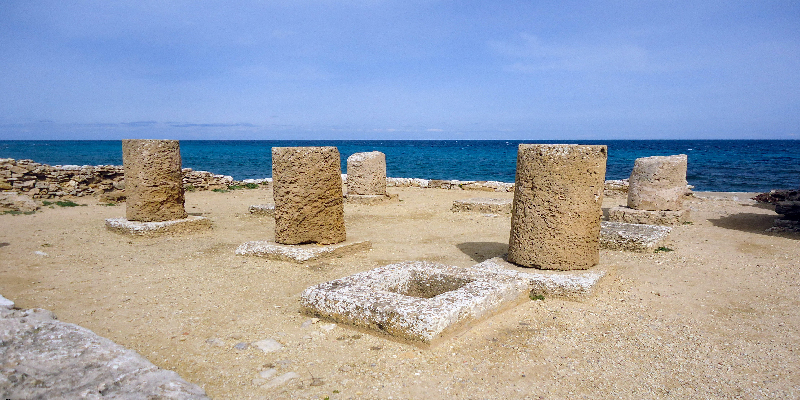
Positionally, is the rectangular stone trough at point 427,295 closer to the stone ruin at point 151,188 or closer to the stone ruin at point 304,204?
the stone ruin at point 304,204

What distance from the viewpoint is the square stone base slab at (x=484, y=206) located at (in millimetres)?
11469

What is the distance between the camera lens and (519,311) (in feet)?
15.7

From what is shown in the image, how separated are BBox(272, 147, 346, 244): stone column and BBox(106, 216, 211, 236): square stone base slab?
8.73 feet

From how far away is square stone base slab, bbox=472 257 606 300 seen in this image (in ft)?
16.7

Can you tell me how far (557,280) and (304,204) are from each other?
141 inches

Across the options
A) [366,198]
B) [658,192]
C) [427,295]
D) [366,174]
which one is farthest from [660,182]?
[366,174]

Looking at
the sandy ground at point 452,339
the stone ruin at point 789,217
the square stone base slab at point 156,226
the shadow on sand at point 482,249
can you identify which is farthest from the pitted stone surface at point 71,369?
the stone ruin at point 789,217

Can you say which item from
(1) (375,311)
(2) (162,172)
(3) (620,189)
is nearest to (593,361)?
(1) (375,311)

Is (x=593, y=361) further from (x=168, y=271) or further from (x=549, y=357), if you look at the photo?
(x=168, y=271)

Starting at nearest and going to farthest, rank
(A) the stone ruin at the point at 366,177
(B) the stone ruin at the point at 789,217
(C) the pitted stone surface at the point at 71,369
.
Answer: (C) the pitted stone surface at the point at 71,369, (B) the stone ruin at the point at 789,217, (A) the stone ruin at the point at 366,177

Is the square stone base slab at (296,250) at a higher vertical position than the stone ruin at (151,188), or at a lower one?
lower

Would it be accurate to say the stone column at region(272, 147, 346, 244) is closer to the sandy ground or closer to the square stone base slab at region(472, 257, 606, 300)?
the sandy ground

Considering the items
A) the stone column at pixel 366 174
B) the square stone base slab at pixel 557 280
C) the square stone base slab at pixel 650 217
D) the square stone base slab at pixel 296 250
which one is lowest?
the square stone base slab at pixel 296 250

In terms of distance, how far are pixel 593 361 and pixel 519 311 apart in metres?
1.12
